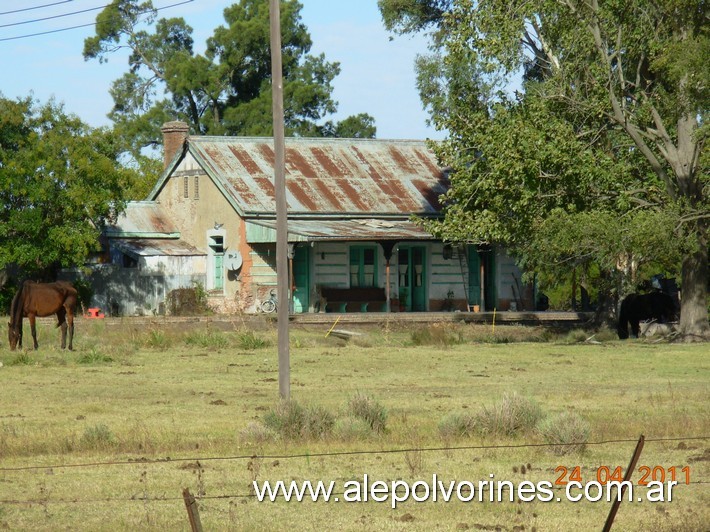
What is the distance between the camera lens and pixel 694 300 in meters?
30.7

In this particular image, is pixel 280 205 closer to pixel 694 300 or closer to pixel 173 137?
pixel 694 300

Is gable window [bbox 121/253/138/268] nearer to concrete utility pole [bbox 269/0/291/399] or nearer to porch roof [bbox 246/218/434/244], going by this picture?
porch roof [bbox 246/218/434/244]

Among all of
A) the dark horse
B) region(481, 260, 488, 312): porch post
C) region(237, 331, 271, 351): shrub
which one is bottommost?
region(237, 331, 271, 351): shrub

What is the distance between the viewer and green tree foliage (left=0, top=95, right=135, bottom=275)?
40812mm

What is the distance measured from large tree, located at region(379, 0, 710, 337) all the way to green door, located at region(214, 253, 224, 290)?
14.8 meters

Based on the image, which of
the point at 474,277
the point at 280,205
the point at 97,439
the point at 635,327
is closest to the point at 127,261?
the point at 474,277

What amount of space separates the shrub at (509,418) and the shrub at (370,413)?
1.15 m

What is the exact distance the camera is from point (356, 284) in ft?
145

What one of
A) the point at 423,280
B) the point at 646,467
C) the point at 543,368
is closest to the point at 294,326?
the point at 423,280

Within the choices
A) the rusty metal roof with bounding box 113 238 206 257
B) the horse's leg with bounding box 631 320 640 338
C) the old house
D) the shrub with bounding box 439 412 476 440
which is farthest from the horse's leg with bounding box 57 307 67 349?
the rusty metal roof with bounding box 113 238 206 257

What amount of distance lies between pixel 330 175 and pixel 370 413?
32.4 m

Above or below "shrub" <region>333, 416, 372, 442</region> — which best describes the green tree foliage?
above

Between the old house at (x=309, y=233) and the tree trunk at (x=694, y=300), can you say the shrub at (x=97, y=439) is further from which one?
the old house at (x=309, y=233)

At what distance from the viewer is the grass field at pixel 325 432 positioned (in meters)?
10.6
